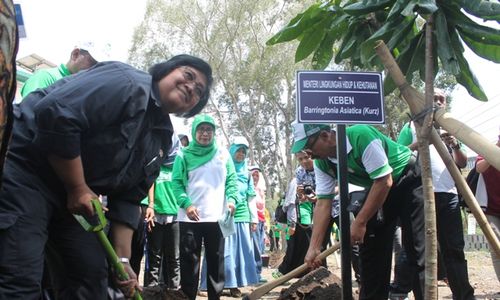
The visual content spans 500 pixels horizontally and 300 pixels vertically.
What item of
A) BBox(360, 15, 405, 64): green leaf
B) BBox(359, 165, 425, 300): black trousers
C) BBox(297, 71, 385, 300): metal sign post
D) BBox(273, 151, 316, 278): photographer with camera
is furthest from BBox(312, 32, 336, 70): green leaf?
BBox(273, 151, 316, 278): photographer with camera

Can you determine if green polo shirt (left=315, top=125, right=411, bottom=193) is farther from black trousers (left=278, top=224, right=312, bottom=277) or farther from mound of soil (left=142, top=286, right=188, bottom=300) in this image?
black trousers (left=278, top=224, right=312, bottom=277)

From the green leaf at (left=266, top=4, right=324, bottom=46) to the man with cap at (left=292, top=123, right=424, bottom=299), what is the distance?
2.13 feet

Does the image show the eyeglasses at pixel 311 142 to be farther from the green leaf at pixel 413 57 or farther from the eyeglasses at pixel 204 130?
the eyeglasses at pixel 204 130

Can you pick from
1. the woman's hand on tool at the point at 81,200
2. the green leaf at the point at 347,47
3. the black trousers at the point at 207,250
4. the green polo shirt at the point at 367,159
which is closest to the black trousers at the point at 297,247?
the black trousers at the point at 207,250

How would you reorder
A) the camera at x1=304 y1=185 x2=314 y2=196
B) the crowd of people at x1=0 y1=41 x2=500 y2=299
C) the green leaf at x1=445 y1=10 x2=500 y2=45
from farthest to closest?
the camera at x1=304 y1=185 x2=314 y2=196, the green leaf at x1=445 y1=10 x2=500 y2=45, the crowd of people at x1=0 y1=41 x2=500 y2=299

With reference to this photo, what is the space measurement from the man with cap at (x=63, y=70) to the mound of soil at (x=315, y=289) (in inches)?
107

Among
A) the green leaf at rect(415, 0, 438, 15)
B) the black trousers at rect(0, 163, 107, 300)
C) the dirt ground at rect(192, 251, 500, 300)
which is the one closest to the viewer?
the black trousers at rect(0, 163, 107, 300)

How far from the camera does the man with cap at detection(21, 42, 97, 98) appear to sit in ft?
12.2

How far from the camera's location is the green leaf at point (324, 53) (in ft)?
11.3

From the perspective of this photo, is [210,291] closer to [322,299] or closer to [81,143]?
[322,299]

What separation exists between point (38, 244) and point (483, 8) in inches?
93.7

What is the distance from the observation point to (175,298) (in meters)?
4.82

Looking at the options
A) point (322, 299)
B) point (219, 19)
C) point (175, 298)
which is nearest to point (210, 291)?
point (175, 298)

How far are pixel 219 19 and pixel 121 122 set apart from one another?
76.2ft
